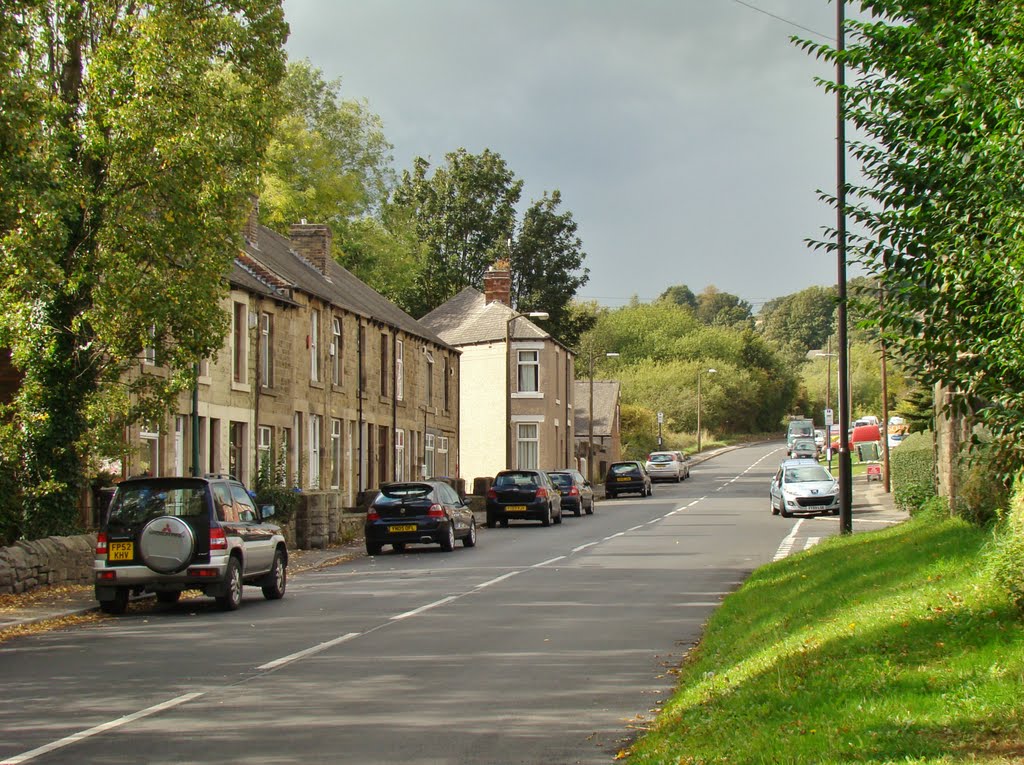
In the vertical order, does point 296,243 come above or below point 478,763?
above

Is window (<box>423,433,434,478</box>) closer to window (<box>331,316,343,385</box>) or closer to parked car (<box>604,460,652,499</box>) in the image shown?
window (<box>331,316,343,385</box>)

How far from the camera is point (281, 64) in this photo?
Result: 2352 cm

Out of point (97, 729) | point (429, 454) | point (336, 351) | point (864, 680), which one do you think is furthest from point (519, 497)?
point (864, 680)

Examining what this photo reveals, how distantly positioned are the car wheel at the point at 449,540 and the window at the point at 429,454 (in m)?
21.7

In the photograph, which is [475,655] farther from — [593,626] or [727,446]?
[727,446]

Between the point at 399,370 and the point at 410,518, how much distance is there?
19.3 m

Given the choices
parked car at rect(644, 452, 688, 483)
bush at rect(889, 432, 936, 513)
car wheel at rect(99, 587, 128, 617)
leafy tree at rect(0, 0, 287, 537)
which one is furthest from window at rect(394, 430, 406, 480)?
parked car at rect(644, 452, 688, 483)

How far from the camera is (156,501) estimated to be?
16.9m

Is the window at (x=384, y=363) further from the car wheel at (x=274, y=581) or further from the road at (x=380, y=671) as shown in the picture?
the car wheel at (x=274, y=581)

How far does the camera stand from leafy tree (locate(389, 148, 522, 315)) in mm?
77938

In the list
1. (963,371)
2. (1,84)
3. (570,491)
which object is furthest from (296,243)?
(963,371)

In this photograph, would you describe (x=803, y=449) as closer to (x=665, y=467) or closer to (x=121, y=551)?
(x=665, y=467)

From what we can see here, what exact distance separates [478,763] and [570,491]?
3748 cm

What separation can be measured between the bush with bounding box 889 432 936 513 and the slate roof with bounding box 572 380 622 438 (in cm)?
5571
